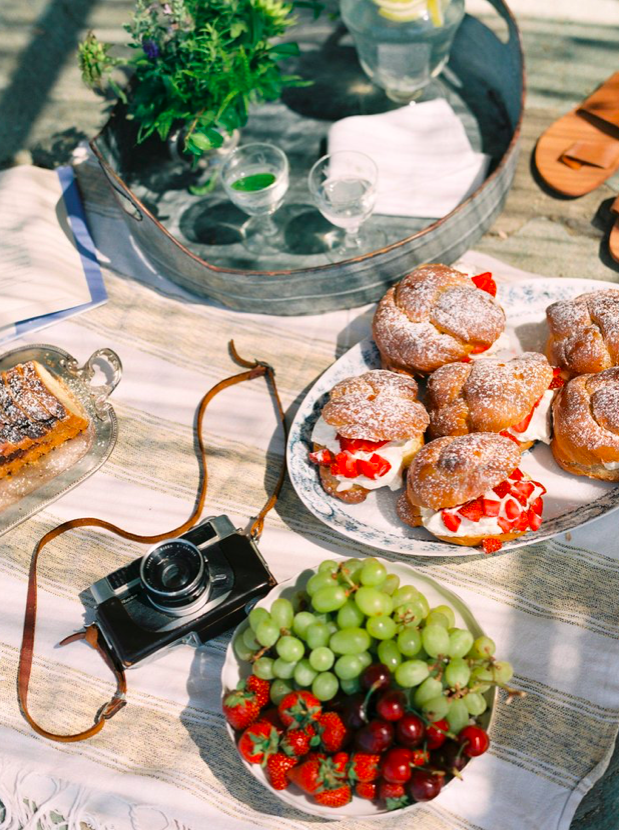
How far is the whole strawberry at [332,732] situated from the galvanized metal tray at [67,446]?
2.19 feet

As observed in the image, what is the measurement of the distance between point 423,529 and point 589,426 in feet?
1.01

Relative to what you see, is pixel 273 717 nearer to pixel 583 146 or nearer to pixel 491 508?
pixel 491 508

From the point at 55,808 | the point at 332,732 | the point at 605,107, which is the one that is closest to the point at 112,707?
the point at 55,808

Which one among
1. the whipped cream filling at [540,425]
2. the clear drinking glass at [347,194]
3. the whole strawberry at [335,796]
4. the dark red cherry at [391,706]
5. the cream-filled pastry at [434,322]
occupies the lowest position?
the whole strawberry at [335,796]

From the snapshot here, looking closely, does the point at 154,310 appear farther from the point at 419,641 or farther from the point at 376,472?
the point at 419,641

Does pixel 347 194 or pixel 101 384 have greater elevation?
pixel 347 194

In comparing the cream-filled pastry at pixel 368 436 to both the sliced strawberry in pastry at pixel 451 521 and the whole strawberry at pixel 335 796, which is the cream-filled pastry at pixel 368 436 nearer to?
the sliced strawberry in pastry at pixel 451 521

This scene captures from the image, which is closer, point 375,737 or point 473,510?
point 375,737

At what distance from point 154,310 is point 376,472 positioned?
676 mm

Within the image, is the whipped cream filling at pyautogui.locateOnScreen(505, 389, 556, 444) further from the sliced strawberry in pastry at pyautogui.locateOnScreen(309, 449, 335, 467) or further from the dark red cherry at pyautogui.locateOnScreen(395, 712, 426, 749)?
the dark red cherry at pyautogui.locateOnScreen(395, 712, 426, 749)

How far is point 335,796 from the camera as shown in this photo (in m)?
0.98

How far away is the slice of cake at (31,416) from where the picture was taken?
1.36 metres

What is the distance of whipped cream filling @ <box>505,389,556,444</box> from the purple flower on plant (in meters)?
1.01

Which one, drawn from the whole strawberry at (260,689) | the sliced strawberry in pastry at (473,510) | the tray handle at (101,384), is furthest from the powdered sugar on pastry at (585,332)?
the tray handle at (101,384)
